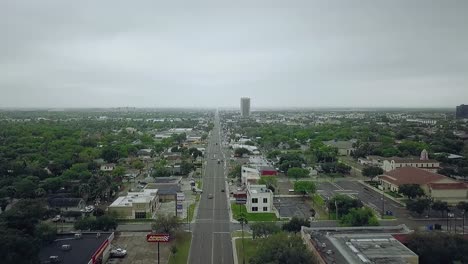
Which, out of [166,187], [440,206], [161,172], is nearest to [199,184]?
[166,187]

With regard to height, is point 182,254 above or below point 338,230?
below

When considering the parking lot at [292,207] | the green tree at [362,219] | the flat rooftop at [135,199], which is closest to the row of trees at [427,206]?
the green tree at [362,219]

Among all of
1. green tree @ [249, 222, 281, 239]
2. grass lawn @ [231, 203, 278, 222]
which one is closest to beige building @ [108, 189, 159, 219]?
grass lawn @ [231, 203, 278, 222]

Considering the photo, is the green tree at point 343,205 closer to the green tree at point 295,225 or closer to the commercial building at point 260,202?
the commercial building at point 260,202

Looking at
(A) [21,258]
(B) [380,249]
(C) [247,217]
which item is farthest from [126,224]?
(B) [380,249]

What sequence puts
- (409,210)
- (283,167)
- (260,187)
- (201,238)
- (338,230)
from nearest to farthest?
1. (338,230)
2. (201,238)
3. (409,210)
4. (260,187)
5. (283,167)

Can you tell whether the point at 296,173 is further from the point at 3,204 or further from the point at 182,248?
the point at 3,204

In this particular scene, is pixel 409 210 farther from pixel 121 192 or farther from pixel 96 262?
pixel 121 192
